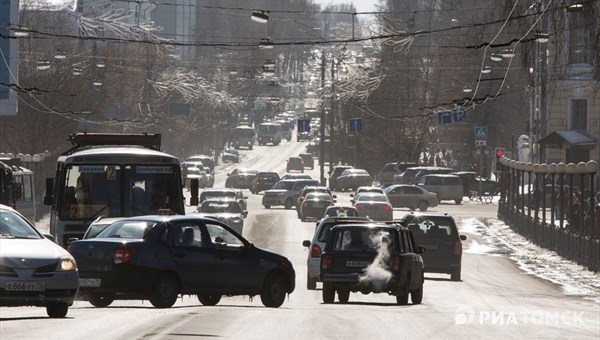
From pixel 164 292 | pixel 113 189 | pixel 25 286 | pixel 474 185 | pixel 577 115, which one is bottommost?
pixel 474 185

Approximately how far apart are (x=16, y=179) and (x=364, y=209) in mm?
17800

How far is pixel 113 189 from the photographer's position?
29562 mm

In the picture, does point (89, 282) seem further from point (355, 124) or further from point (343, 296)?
point (355, 124)

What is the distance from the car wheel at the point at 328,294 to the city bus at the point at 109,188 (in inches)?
138

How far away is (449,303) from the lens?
28.5 metres

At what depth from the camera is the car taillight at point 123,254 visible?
74.0ft

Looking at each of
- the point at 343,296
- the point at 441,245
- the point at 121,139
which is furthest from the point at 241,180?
the point at 343,296

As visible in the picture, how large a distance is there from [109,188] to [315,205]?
36.3m

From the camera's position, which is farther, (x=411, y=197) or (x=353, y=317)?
(x=411, y=197)

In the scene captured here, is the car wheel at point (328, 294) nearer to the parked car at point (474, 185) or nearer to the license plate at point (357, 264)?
the license plate at point (357, 264)

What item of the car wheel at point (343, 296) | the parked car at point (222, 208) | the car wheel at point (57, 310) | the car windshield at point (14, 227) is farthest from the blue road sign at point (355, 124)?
the car wheel at point (57, 310)

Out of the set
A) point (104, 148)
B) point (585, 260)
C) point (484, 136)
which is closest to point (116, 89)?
point (484, 136)

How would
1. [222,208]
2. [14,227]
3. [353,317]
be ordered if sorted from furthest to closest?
[222,208]
[353,317]
[14,227]

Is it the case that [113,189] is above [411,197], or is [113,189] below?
above
